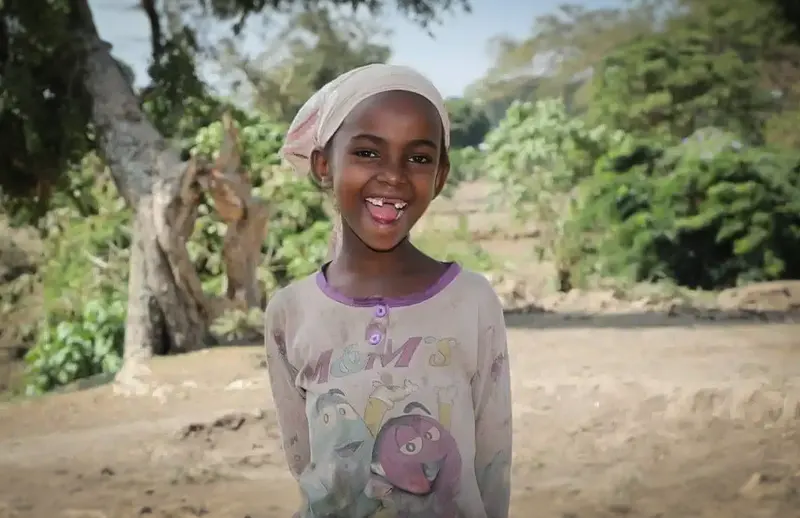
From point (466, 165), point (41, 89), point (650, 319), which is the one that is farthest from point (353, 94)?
point (466, 165)

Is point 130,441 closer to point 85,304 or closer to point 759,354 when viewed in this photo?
point 759,354

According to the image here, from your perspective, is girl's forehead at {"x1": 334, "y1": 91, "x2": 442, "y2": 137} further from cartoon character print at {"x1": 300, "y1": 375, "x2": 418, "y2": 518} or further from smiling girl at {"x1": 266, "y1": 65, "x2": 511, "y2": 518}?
cartoon character print at {"x1": 300, "y1": 375, "x2": 418, "y2": 518}

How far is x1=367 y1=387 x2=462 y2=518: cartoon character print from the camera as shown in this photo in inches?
39.4

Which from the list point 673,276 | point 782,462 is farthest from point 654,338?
point 673,276

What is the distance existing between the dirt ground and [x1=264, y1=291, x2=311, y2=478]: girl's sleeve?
127cm

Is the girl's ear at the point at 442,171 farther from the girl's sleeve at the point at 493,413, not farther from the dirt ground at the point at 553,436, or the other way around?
the dirt ground at the point at 553,436

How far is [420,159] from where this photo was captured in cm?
106

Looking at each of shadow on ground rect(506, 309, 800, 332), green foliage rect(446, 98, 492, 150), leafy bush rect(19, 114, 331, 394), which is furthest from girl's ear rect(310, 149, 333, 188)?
green foliage rect(446, 98, 492, 150)

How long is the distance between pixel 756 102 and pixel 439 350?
8.58m

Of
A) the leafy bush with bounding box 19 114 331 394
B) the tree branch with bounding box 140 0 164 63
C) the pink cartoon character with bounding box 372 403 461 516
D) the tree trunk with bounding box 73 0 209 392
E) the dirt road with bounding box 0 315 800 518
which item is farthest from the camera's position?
the leafy bush with bounding box 19 114 331 394

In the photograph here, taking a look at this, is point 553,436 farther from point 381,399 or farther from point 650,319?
point 650,319

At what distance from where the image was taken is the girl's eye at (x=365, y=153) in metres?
1.04

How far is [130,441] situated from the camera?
3.48 meters

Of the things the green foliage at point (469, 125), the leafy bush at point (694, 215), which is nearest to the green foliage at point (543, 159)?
the green foliage at point (469, 125)
